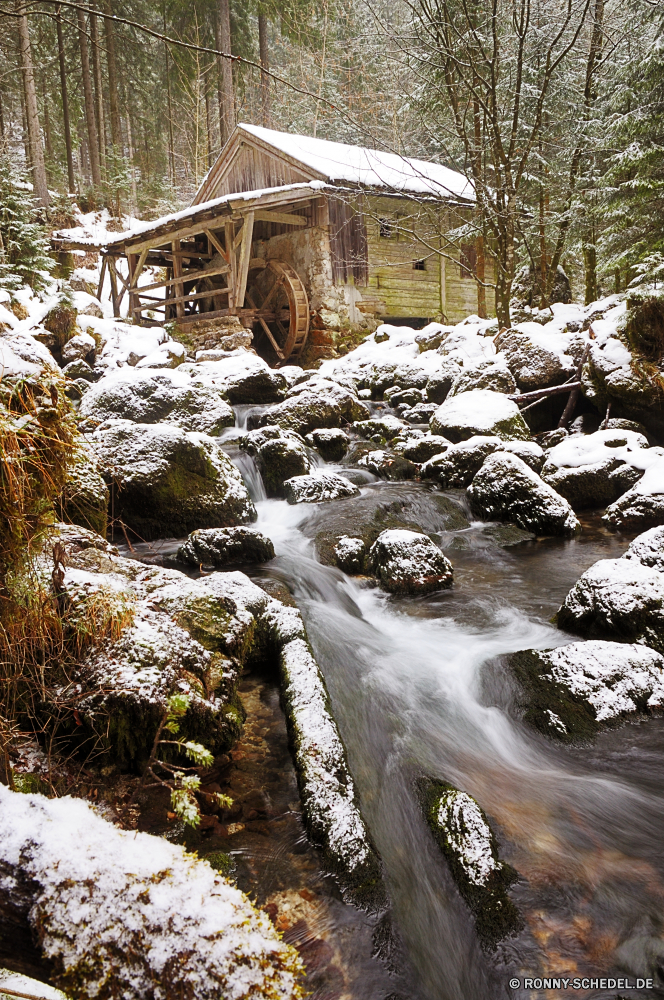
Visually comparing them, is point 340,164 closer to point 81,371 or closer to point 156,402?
point 81,371

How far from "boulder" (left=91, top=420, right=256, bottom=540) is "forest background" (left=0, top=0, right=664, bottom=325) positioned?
2.82 m

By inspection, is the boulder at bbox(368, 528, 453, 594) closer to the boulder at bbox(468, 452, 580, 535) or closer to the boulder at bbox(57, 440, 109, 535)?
the boulder at bbox(468, 452, 580, 535)

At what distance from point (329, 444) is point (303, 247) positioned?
10227mm

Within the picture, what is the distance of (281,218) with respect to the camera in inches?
634

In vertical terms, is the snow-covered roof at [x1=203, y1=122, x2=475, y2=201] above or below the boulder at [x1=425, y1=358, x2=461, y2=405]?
above

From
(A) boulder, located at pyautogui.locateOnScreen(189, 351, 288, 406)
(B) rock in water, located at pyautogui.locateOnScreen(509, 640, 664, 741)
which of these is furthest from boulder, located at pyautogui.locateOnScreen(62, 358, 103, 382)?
(B) rock in water, located at pyautogui.locateOnScreen(509, 640, 664, 741)

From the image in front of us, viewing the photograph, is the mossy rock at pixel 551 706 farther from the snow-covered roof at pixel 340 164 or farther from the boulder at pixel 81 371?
the snow-covered roof at pixel 340 164

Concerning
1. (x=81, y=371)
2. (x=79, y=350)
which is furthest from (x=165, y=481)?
(x=79, y=350)

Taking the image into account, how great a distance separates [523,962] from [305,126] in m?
32.5

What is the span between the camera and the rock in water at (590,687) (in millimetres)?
3203

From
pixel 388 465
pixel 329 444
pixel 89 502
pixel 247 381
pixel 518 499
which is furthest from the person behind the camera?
pixel 247 381

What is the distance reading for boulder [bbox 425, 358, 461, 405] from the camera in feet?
37.2

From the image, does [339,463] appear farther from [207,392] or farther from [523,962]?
[523,962]

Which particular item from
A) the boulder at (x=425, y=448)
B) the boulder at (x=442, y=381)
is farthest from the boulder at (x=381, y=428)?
the boulder at (x=442, y=381)
